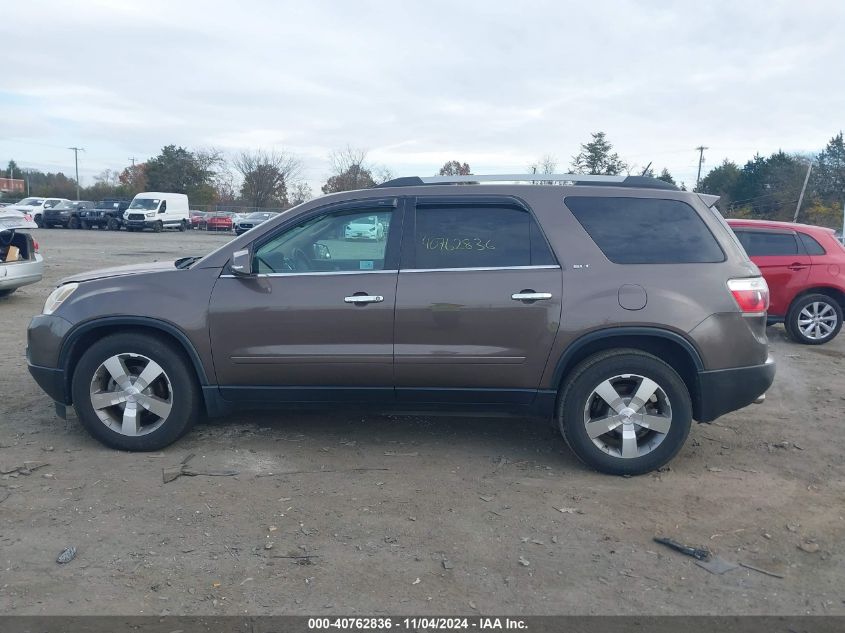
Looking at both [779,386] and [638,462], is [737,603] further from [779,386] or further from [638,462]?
[779,386]

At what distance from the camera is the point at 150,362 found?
15.6 feet

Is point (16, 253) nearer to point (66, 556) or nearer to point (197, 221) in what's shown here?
point (66, 556)

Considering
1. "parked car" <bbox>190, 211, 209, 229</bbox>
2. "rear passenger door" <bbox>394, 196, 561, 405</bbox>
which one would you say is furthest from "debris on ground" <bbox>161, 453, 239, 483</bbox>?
"parked car" <bbox>190, 211, 209, 229</bbox>

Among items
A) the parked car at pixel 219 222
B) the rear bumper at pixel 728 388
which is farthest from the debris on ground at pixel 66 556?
the parked car at pixel 219 222

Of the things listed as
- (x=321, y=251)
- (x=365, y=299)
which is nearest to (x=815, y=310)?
(x=365, y=299)

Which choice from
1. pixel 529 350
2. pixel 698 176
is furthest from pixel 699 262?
pixel 698 176

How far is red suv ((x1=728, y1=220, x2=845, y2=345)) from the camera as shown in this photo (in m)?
9.43

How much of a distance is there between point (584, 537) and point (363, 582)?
1.22 m

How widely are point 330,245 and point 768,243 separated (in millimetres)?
7168

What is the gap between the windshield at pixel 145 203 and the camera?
41.1m

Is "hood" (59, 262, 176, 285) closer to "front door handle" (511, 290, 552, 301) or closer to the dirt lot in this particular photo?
the dirt lot

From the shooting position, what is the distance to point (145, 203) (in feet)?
136

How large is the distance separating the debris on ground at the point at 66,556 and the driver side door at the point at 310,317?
145 centimetres
